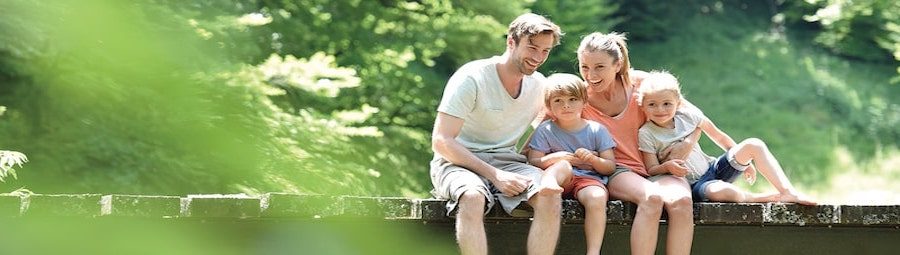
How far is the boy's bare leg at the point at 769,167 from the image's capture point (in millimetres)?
4969

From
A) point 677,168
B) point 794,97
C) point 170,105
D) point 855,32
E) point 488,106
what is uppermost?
point 855,32

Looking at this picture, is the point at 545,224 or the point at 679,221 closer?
the point at 545,224

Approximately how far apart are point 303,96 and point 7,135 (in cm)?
288

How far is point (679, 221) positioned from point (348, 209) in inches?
47.6

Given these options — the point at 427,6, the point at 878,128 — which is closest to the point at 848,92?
the point at 878,128

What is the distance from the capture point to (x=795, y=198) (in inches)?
195

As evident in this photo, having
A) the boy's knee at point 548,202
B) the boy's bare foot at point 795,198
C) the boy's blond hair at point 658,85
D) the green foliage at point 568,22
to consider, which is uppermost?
the green foliage at point 568,22

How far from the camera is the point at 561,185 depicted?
4953 millimetres

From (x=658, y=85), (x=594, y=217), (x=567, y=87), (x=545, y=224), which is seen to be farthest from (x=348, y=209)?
(x=658, y=85)

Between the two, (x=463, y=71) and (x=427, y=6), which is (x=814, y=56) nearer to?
(x=427, y=6)

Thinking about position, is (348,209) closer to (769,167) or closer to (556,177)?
(556,177)

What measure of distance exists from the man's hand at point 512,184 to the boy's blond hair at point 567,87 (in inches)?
17.0

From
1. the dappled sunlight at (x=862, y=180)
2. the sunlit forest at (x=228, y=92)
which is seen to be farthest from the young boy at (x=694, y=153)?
the dappled sunlight at (x=862, y=180)

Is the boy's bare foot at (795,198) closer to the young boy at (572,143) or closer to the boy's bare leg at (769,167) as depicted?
the boy's bare leg at (769,167)
